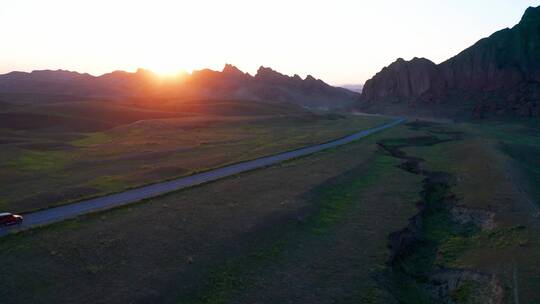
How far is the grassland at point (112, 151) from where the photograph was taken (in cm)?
4809

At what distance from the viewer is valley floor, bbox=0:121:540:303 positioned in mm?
24906

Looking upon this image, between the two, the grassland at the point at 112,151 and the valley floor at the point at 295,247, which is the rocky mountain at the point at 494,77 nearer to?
the grassland at the point at 112,151

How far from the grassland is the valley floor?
1083 centimetres

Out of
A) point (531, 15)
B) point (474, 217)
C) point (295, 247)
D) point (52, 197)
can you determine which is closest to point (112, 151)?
point (52, 197)

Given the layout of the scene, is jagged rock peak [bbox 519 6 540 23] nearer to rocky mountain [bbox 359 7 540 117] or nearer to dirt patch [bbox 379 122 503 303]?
rocky mountain [bbox 359 7 540 117]

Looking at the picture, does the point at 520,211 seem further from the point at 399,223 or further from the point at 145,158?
the point at 145,158

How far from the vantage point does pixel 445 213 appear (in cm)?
4150

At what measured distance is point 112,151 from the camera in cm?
7838

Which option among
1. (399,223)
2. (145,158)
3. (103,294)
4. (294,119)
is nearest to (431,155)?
(399,223)

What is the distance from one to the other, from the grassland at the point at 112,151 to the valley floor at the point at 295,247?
35.5ft

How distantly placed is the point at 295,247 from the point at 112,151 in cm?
5638

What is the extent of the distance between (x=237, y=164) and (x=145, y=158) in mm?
16896

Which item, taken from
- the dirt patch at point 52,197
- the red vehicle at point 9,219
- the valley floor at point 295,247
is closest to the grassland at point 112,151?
the dirt patch at point 52,197

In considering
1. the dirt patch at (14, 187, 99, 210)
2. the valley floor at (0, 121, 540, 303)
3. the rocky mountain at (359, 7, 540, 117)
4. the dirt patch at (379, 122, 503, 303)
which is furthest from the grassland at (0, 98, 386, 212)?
the rocky mountain at (359, 7, 540, 117)
